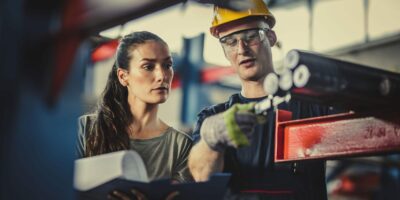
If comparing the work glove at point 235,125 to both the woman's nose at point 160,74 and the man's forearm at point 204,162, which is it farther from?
the woman's nose at point 160,74

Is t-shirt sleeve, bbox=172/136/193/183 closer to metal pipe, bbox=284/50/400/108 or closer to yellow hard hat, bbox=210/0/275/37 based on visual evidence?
yellow hard hat, bbox=210/0/275/37

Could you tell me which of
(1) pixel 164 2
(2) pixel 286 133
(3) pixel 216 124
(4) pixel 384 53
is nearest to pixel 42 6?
(1) pixel 164 2

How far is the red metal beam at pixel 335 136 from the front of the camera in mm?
1364

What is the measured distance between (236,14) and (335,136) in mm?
459

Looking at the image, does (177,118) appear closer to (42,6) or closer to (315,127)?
(315,127)

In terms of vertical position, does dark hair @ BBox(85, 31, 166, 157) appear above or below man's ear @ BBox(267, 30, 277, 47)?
below

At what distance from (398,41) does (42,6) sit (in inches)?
152

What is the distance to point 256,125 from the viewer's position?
5.25 feet

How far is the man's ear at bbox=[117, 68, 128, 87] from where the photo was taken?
1.61 meters

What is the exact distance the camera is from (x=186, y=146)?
5.25ft

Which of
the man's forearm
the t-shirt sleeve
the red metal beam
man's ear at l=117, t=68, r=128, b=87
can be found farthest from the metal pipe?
man's ear at l=117, t=68, r=128, b=87

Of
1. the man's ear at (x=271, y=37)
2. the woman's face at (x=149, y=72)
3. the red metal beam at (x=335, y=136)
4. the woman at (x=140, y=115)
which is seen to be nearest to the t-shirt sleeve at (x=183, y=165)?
the woman at (x=140, y=115)

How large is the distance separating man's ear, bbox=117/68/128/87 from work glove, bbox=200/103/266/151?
15.2 inches

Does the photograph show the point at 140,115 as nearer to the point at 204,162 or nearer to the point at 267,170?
the point at 204,162
